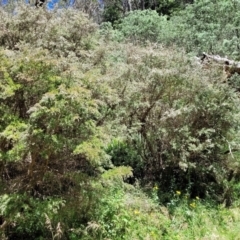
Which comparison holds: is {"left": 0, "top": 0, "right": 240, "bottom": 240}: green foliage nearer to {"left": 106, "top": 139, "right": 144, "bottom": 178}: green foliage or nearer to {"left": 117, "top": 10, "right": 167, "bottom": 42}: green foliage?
{"left": 106, "top": 139, "right": 144, "bottom": 178}: green foliage

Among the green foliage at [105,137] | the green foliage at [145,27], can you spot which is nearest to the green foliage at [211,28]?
the green foliage at [145,27]

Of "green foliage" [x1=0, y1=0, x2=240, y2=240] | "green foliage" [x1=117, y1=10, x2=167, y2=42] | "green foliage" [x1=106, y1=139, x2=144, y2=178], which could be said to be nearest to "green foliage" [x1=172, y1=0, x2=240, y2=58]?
"green foliage" [x1=117, y1=10, x2=167, y2=42]

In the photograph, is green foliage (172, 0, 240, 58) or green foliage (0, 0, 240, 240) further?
green foliage (172, 0, 240, 58)

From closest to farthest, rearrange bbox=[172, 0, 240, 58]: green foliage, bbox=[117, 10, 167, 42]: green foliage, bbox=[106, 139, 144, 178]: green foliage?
1. bbox=[106, 139, 144, 178]: green foliage
2. bbox=[172, 0, 240, 58]: green foliage
3. bbox=[117, 10, 167, 42]: green foliage

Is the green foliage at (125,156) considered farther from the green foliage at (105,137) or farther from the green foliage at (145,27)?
the green foliage at (145,27)

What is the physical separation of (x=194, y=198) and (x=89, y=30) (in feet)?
12.6

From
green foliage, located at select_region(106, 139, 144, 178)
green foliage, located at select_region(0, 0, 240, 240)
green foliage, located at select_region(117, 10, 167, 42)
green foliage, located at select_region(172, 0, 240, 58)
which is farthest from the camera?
green foliage, located at select_region(117, 10, 167, 42)

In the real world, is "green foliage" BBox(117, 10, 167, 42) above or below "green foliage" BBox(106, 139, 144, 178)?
above

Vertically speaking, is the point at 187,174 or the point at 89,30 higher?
the point at 89,30

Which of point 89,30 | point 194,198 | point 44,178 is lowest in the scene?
point 194,198

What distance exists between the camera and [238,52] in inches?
420

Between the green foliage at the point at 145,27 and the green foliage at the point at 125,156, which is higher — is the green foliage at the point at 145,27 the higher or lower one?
the higher one

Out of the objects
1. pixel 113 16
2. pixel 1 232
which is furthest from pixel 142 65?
pixel 113 16

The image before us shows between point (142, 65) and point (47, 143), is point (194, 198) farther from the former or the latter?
point (47, 143)
